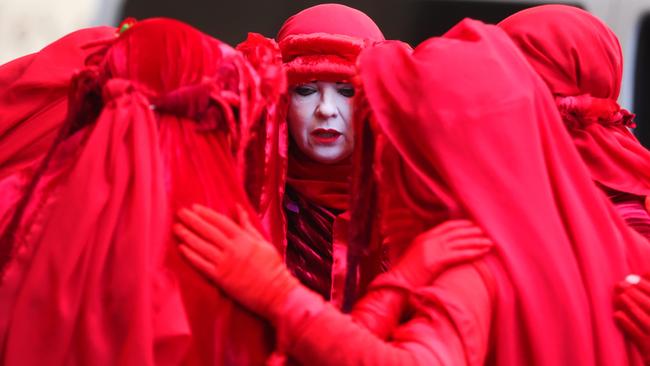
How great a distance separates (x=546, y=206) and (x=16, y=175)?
852mm

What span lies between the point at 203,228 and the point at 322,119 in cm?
60

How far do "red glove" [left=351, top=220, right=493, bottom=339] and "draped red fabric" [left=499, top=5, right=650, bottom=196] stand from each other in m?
0.40

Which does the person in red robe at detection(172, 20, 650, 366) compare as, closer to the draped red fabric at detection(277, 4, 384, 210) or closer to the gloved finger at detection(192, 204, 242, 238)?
the gloved finger at detection(192, 204, 242, 238)

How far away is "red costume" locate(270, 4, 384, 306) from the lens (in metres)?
1.56

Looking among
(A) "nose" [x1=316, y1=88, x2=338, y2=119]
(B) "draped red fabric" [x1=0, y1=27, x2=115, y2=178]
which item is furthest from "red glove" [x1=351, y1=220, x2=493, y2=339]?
(B) "draped red fabric" [x1=0, y1=27, x2=115, y2=178]

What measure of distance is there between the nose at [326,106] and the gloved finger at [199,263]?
606 millimetres

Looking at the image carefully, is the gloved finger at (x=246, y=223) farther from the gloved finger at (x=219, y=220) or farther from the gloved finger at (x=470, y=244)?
the gloved finger at (x=470, y=244)

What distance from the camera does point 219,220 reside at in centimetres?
103

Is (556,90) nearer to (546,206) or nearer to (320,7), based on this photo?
(546,206)

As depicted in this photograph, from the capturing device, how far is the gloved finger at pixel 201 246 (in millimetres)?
1019

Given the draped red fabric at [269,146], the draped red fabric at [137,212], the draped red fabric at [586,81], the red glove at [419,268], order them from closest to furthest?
the draped red fabric at [137,212], the red glove at [419,268], the draped red fabric at [269,146], the draped red fabric at [586,81]

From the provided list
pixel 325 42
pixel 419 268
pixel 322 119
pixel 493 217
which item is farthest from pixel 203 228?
pixel 325 42

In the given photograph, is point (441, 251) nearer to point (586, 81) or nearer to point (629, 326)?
point (629, 326)

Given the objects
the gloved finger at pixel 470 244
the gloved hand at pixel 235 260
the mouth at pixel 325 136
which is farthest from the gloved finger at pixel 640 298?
the mouth at pixel 325 136
